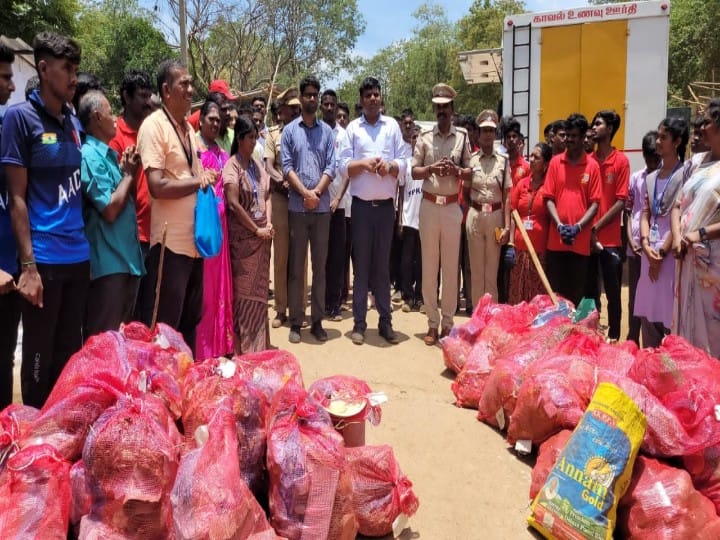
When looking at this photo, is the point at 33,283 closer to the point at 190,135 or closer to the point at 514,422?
the point at 190,135

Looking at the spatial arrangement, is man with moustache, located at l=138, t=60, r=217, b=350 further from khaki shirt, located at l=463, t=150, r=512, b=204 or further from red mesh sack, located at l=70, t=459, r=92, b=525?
khaki shirt, located at l=463, t=150, r=512, b=204

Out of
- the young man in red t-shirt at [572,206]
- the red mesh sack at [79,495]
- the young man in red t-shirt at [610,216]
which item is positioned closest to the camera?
the red mesh sack at [79,495]

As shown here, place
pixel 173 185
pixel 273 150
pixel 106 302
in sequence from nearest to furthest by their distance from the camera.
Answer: pixel 106 302 < pixel 173 185 < pixel 273 150

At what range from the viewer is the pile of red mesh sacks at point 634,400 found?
9.02ft

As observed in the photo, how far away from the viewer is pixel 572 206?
5.39 meters

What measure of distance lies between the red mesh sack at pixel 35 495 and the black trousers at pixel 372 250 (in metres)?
3.61

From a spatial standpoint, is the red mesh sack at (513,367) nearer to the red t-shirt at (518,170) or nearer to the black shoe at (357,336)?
the black shoe at (357,336)

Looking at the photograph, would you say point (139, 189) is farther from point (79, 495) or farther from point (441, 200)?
point (441, 200)

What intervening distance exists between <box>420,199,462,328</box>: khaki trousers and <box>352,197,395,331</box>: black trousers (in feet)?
1.18

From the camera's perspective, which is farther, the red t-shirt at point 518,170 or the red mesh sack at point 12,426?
the red t-shirt at point 518,170

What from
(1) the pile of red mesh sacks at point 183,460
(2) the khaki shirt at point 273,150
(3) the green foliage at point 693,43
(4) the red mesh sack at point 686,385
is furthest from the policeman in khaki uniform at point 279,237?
(3) the green foliage at point 693,43

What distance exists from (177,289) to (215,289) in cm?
70

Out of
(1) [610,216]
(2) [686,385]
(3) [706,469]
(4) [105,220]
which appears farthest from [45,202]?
(1) [610,216]

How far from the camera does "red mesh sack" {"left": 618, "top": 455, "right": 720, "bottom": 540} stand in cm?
264
